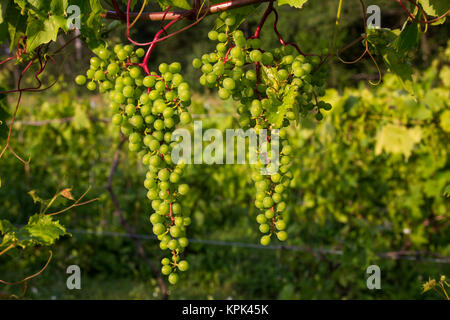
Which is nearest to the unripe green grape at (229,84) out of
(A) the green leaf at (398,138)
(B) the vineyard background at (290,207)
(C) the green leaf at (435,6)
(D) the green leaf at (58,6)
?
(D) the green leaf at (58,6)

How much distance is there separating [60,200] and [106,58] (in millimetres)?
771

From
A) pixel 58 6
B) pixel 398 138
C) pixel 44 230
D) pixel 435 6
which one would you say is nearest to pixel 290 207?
pixel 398 138

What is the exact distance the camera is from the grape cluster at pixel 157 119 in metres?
0.96

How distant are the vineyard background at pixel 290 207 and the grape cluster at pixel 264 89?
5.26 feet

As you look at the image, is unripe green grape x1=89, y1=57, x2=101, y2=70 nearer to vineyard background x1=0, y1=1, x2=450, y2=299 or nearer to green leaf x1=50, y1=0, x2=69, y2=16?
green leaf x1=50, y1=0, x2=69, y2=16

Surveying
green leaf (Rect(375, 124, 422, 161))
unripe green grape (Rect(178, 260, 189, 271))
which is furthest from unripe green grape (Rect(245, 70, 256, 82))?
green leaf (Rect(375, 124, 422, 161))

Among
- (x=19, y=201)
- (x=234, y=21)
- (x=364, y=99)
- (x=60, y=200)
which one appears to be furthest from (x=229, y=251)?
(x=234, y=21)

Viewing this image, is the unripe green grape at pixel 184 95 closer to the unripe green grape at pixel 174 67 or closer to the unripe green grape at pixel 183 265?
the unripe green grape at pixel 174 67

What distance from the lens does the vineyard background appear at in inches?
126

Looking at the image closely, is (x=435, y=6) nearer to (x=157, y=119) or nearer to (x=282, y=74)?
(x=282, y=74)

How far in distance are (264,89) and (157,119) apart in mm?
255

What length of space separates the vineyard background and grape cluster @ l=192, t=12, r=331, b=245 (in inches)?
63.1

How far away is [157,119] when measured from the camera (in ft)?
3.21
